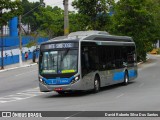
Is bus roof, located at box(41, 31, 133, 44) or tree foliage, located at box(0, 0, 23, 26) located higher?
tree foliage, located at box(0, 0, 23, 26)

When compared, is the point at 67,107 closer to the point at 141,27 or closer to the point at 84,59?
the point at 84,59

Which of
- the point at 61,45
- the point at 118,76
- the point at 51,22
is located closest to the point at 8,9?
the point at 118,76

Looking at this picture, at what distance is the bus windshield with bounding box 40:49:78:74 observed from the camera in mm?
23031

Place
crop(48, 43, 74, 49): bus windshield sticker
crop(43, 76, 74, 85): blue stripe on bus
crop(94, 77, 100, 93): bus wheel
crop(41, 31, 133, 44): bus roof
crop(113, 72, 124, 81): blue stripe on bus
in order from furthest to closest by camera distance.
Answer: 1. crop(113, 72, 124, 81): blue stripe on bus
2. crop(94, 77, 100, 93): bus wheel
3. crop(41, 31, 133, 44): bus roof
4. crop(48, 43, 74, 49): bus windshield sticker
5. crop(43, 76, 74, 85): blue stripe on bus

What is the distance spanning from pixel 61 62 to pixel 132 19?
3278 cm

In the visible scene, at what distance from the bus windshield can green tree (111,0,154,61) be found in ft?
102

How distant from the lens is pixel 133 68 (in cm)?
3272

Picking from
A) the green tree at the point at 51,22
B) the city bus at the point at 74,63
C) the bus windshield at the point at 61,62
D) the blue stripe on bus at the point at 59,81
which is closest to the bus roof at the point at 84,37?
the city bus at the point at 74,63

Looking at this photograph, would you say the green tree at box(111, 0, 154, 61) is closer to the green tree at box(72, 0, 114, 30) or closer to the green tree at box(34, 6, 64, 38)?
the green tree at box(72, 0, 114, 30)

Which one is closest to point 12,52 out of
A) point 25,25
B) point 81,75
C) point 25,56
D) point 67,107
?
point 25,56

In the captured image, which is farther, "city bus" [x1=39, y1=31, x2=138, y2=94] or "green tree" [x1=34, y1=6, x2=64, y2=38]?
"green tree" [x1=34, y1=6, x2=64, y2=38]

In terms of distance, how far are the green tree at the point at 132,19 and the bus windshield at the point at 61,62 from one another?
30985 mm

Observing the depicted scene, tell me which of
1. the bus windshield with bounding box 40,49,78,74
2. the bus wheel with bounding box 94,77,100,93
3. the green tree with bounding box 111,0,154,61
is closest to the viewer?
the bus windshield with bounding box 40,49,78,74

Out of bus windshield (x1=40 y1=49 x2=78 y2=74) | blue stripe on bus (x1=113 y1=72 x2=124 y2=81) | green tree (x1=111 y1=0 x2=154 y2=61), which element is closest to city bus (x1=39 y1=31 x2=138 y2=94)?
bus windshield (x1=40 y1=49 x2=78 y2=74)
